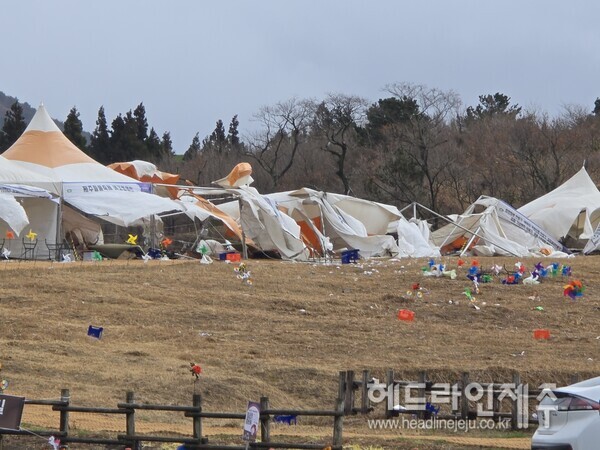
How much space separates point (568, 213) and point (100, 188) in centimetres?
1748

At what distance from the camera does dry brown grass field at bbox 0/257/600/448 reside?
16.8 meters

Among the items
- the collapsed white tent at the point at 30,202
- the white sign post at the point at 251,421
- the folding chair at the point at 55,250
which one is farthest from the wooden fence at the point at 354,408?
the collapsed white tent at the point at 30,202

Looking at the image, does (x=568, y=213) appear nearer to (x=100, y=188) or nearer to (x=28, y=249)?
(x=100, y=188)

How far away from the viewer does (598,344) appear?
20578mm

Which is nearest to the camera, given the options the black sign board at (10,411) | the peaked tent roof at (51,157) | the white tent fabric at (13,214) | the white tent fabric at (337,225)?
the black sign board at (10,411)

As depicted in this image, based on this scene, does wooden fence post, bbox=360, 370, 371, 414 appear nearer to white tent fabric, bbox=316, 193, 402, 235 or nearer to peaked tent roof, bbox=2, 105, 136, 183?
peaked tent roof, bbox=2, 105, 136, 183

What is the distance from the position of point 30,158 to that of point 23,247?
3.97 m

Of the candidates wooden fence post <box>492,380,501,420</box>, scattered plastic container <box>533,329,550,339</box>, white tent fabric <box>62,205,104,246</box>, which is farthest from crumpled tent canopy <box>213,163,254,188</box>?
wooden fence post <box>492,380,501,420</box>

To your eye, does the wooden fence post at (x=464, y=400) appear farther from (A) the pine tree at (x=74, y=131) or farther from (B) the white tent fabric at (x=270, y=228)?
(A) the pine tree at (x=74, y=131)

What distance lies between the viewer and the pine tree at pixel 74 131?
6656 centimetres

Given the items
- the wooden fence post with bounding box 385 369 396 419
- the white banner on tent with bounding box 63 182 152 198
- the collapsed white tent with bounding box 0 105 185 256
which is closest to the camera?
the wooden fence post with bounding box 385 369 396 419

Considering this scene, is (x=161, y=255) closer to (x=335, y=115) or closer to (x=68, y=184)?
(x=68, y=184)

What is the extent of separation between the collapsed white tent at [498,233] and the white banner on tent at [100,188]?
10267mm

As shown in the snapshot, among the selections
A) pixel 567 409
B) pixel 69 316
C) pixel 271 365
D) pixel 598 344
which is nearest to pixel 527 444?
pixel 567 409
